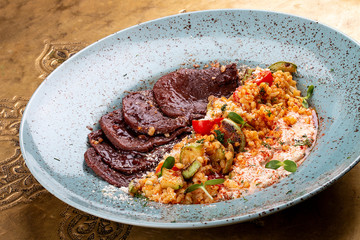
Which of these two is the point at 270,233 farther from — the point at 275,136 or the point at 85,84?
the point at 85,84

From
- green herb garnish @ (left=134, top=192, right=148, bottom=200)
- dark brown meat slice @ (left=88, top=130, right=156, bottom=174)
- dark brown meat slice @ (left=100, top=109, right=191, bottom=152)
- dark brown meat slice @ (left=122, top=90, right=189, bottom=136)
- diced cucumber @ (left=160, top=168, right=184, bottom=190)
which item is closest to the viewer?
diced cucumber @ (left=160, top=168, right=184, bottom=190)

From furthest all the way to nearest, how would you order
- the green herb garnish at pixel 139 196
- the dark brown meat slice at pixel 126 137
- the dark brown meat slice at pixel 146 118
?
the dark brown meat slice at pixel 146 118 < the dark brown meat slice at pixel 126 137 < the green herb garnish at pixel 139 196

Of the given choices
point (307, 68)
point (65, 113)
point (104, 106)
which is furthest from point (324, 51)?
point (65, 113)

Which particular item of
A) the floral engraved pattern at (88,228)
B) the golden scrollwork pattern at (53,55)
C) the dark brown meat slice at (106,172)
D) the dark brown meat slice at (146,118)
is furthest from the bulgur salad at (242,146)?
the golden scrollwork pattern at (53,55)

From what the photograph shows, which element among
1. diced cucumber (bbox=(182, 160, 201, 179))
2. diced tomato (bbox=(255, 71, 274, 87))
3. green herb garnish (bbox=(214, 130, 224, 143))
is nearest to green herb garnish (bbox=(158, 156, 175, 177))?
diced cucumber (bbox=(182, 160, 201, 179))

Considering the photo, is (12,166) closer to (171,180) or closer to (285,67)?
(171,180)

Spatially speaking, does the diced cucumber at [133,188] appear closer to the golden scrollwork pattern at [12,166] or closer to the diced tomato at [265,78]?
the golden scrollwork pattern at [12,166]

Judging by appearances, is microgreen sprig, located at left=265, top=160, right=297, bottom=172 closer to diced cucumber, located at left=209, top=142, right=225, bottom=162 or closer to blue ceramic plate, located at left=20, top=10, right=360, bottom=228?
blue ceramic plate, located at left=20, top=10, right=360, bottom=228
